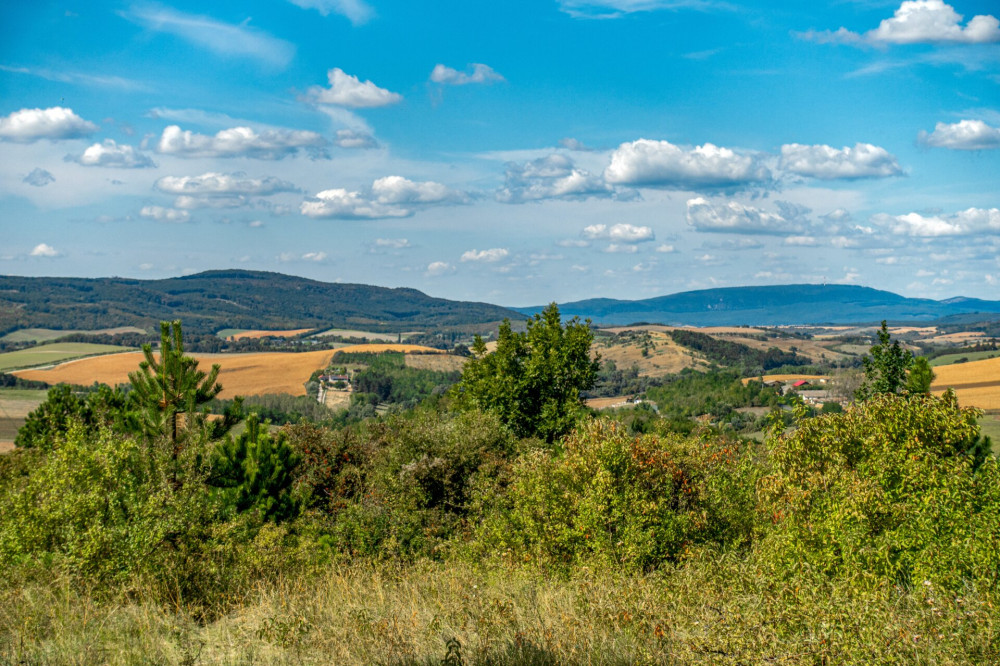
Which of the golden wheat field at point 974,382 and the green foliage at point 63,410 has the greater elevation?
the green foliage at point 63,410

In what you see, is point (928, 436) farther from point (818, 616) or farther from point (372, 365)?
point (372, 365)

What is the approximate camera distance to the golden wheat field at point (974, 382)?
7871 cm

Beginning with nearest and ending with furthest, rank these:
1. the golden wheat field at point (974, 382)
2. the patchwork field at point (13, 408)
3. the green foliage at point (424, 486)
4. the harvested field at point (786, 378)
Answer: the green foliage at point (424, 486)
the golden wheat field at point (974, 382)
the patchwork field at point (13, 408)
the harvested field at point (786, 378)

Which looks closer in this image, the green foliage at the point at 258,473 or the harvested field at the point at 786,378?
the green foliage at the point at 258,473

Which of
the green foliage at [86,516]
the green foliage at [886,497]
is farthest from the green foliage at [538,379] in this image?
the green foliage at [86,516]

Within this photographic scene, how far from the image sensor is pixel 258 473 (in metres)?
27.6

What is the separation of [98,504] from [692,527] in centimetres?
1032

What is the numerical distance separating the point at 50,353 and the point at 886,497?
633ft

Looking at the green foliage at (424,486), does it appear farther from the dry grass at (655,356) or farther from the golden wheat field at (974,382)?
the dry grass at (655,356)

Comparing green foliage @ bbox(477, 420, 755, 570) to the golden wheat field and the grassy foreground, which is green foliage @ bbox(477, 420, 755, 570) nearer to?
the grassy foreground

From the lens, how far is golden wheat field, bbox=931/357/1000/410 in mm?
78713

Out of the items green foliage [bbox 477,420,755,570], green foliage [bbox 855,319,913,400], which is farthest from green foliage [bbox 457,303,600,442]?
green foliage [bbox 477,420,755,570]

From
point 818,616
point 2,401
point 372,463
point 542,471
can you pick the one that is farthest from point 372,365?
point 818,616

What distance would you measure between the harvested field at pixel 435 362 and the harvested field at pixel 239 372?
50.7ft
